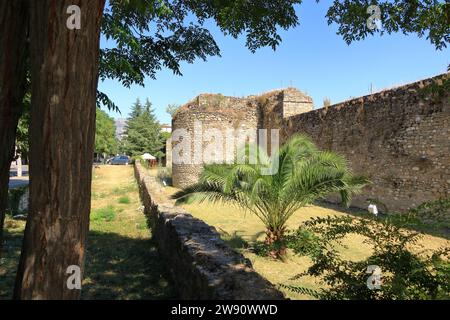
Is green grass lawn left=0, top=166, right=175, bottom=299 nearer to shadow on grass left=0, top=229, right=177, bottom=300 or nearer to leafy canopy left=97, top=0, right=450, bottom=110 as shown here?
shadow on grass left=0, top=229, right=177, bottom=300

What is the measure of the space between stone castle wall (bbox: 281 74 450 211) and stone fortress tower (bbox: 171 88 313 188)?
402cm

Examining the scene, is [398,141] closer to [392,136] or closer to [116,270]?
[392,136]

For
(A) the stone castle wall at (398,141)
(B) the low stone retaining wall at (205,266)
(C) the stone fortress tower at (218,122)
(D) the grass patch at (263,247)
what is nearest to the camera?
(B) the low stone retaining wall at (205,266)

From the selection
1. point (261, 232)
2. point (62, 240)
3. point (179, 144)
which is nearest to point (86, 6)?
point (62, 240)

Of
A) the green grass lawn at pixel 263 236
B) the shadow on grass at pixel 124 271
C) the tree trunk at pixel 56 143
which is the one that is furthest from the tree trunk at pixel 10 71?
the green grass lawn at pixel 263 236

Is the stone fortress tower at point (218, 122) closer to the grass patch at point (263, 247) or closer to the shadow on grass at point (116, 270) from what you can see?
the grass patch at point (263, 247)

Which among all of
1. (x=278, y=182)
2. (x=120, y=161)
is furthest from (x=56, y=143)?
(x=120, y=161)

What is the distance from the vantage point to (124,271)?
17.7 feet

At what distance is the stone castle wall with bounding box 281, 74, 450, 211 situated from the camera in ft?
32.1

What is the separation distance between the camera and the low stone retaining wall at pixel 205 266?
272 centimetres

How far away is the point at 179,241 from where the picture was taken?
4.54m

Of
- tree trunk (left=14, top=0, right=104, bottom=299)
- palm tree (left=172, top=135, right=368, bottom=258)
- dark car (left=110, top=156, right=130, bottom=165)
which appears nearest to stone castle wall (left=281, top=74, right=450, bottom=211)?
palm tree (left=172, top=135, right=368, bottom=258)

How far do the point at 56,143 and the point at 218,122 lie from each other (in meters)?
17.5

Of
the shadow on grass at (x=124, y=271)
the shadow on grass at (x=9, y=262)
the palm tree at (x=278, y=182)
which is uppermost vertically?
the palm tree at (x=278, y=182)
